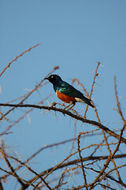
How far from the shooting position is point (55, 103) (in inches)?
92.0

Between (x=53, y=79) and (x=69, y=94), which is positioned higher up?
(x=53, y=79)

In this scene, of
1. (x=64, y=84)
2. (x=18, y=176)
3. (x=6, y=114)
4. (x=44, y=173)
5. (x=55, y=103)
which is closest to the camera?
(x=6, y=114)

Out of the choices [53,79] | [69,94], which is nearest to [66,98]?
[69,94]

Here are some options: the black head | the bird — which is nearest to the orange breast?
the bird

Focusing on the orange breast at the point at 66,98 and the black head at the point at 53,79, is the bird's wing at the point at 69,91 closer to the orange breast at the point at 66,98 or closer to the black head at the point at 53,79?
the orange breast at the point at 66,98

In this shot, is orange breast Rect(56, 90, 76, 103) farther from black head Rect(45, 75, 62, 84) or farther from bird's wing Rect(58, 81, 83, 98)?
black head Rect(45, 75, 62, 84)

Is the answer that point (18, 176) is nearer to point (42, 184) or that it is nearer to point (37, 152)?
point (42, 184)

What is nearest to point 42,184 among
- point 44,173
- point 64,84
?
point 44,173

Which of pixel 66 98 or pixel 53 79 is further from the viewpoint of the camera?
pixel 53 79

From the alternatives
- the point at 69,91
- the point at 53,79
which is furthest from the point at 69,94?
the point at 53,79

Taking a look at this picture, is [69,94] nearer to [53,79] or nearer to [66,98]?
[66,98]

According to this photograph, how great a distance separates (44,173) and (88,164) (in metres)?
0.33

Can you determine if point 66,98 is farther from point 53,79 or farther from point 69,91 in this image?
point 53,79

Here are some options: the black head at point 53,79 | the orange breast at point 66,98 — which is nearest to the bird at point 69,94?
the orange breast at point 66,98
